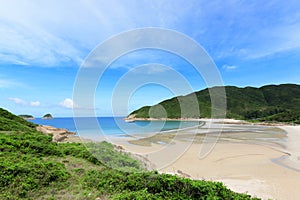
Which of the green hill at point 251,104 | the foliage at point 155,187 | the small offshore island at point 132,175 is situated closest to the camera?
the foliage at point 155,187

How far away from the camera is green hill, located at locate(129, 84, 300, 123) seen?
80.0m

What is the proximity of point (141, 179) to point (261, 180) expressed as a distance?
608cm

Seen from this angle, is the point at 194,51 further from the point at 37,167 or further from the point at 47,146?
the point at 47,146

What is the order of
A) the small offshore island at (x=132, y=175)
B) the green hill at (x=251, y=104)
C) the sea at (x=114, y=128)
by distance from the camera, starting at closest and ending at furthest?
the small offshore island at (x=132, y=175)
the sea at (x=114, y=128)
the green hill at (x=251, y=104)

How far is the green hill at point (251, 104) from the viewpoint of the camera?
80.0 m

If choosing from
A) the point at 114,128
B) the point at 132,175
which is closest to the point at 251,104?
the point at 114,128

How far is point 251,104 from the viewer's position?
10712cm

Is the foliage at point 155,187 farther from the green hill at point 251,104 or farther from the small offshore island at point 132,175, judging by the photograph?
the green hill at point 251,104

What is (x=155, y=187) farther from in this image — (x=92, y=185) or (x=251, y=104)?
(x=251, y=104)

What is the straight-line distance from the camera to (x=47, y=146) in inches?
360

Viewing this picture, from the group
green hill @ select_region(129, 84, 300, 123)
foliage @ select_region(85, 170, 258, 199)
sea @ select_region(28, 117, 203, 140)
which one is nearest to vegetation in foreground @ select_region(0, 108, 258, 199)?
foliage @ select_region(85, 170, 258, 199)

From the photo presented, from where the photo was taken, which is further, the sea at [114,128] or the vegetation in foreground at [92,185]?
the sea at [114,128]

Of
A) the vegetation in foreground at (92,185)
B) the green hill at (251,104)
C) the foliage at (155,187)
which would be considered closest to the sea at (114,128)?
the vegetation in foreground at (92,185)

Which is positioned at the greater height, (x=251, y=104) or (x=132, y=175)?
(x=251, y=104)
